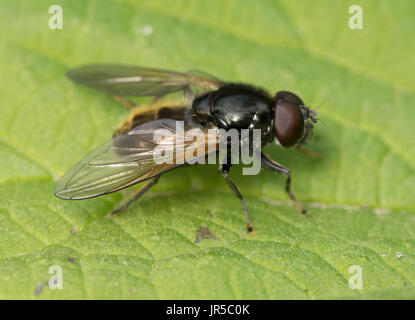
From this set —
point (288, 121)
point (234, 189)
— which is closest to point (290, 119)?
point (288, 121)

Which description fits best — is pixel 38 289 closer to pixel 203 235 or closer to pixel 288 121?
pixel 203 235

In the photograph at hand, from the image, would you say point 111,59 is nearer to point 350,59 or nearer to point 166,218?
point 166,218

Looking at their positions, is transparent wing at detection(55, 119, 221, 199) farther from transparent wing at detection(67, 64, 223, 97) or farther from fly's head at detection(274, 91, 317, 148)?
transparent wing at detection(67, 64, 223, 97)

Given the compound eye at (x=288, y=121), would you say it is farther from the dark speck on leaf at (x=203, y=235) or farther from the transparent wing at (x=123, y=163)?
the dark speck on leaf at (x=203, y=235)
